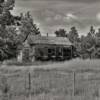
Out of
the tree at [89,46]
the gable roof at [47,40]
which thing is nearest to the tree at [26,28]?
the gable roof at [47,40]

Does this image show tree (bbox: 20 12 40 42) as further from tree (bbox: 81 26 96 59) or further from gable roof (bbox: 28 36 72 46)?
tree (bbox: 81 26 96 59)

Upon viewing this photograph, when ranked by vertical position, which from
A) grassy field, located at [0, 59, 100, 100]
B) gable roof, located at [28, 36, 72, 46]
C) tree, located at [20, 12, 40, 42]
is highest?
tree, located at [20, 12, 40, 42]

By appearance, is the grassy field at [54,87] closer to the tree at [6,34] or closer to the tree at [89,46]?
the tree at [6,34]

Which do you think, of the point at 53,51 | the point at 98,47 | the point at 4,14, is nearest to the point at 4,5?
the point at 4,14

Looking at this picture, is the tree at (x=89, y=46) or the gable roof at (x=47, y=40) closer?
the gable roof at (x=47, y=40)

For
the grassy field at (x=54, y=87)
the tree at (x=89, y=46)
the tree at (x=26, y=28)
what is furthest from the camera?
the tree at (x=89, y=46)

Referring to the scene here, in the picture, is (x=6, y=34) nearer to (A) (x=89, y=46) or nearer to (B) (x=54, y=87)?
(B) (x=54, y=87)

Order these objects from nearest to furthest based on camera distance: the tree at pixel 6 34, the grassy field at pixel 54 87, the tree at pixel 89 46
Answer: the grassy field at pixel 54 87 → the tree at pixel 6 34 → the tree at pixel 89 46

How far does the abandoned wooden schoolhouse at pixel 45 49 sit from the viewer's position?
1750 inches

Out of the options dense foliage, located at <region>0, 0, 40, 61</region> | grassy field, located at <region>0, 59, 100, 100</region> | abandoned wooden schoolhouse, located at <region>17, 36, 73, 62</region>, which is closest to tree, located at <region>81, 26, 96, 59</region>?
abandoned wooden schoolhouse, located at <region>17, 36, 73, 62</region>

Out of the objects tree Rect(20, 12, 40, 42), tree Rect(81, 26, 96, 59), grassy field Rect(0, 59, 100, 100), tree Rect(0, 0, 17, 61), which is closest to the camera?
grassy field Rect(0, 59, 100, 100)

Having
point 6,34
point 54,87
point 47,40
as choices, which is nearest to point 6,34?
Answer: point 6,34

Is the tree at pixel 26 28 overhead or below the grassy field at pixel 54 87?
overhead

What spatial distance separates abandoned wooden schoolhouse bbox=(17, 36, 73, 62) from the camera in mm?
44438
